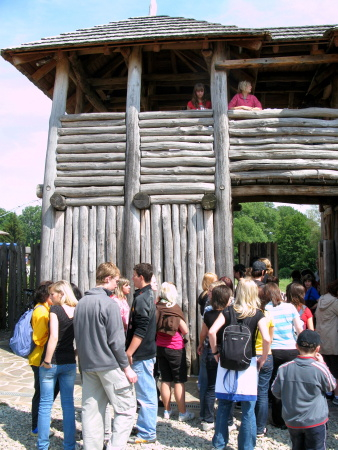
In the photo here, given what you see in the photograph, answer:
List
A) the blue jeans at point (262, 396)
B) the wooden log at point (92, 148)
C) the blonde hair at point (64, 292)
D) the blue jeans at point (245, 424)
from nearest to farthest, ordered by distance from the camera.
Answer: the blue jeans at point (245, 424) → the blonde hair at point (64, 292) → the blue jeans at point (262, 396) → the wooden log at point (92, 148)

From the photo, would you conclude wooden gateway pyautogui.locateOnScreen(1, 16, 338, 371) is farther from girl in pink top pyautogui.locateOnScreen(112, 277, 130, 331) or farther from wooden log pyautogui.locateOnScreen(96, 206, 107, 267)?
girl in pink top pyautogui.locateOnScreen(112, 277, 130, 331)

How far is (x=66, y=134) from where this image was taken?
8.41 meters

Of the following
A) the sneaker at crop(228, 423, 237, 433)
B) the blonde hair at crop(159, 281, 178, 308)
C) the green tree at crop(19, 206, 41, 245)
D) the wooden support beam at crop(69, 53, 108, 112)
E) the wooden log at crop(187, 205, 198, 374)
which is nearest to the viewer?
the sneaker at crop(228, 423, 237, 433)

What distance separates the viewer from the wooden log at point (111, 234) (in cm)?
790

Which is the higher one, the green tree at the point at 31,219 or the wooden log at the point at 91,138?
the green tree at the point at 31,219

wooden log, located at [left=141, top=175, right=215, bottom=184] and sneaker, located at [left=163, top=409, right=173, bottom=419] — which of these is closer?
sneaker, located at [left=163, top=409, right=173, bottom=419]

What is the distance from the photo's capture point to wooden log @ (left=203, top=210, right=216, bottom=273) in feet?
24.9

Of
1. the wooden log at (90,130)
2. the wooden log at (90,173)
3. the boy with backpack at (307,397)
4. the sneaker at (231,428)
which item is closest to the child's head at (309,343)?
the boy with backpack at (307,397)

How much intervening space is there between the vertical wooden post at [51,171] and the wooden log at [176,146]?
1739 mm

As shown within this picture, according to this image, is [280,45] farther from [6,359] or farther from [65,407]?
[6,359]

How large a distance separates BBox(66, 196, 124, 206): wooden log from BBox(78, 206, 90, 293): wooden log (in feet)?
0.34

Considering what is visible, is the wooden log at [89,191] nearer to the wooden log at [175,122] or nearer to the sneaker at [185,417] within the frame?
the wooden log at [175,122]

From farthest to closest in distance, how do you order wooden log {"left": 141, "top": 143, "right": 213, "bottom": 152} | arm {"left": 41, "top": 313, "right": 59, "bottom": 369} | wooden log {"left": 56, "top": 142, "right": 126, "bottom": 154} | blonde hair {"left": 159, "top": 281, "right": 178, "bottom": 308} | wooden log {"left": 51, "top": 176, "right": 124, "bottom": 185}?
1. wooden log {"left": 56, "top": 142, "right": 126, "bottom": 154}
2. wooden log {"left": 51, "top": 176, "right": 124, "bottom": 185}
3. wooden log {"left": 141, "top": 143, "right": 213, "bottom": 152}
4. blonde hair {"left": 159, "top": 281, "right": 178, "bottom": 308}
5. arm {"left": 41, "top": 313, "right": 59, "bottom": 369}

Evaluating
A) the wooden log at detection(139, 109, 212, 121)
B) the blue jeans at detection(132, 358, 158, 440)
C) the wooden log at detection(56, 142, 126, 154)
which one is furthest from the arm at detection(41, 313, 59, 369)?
the wooden log at detection(139, 109, 212, 121)
